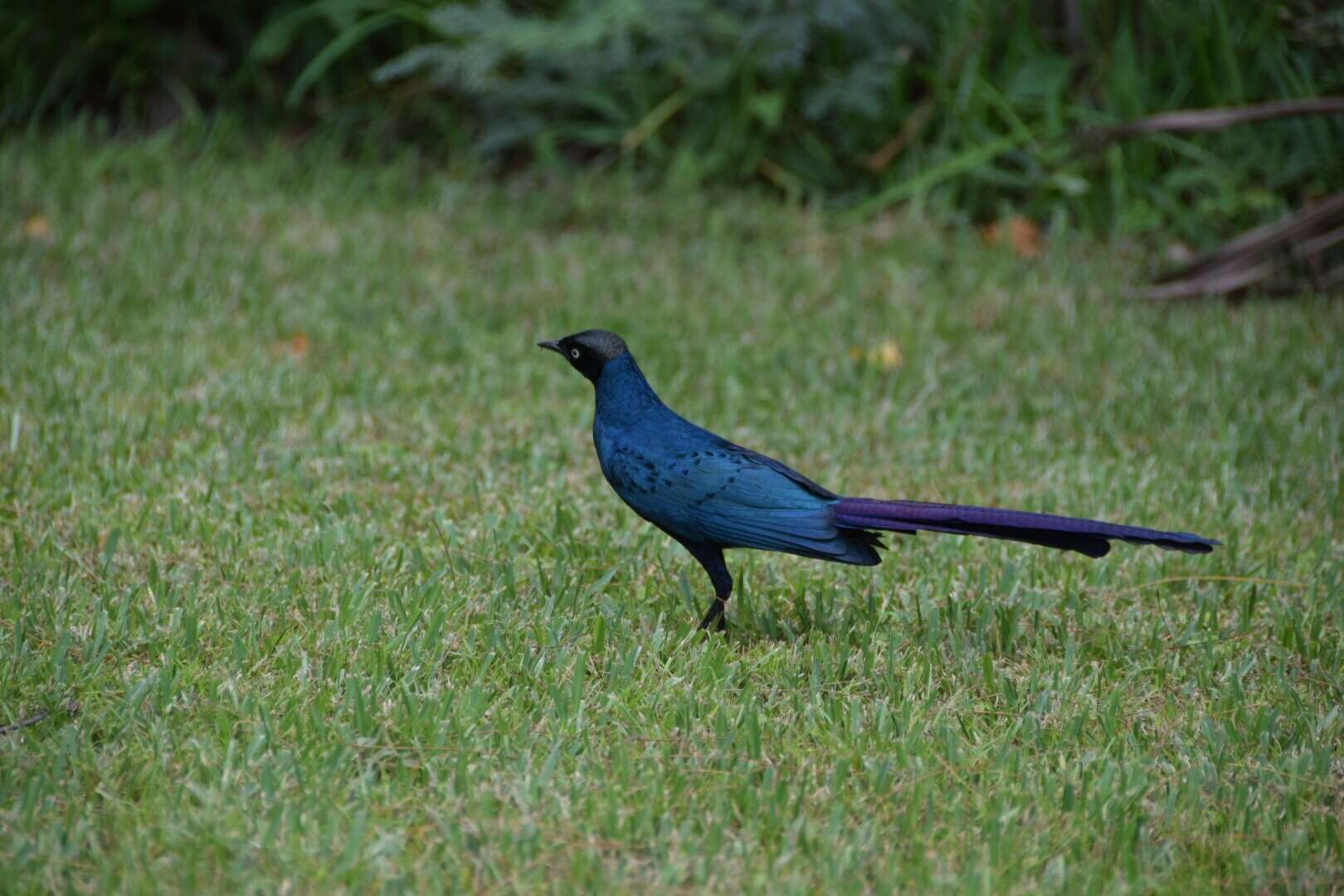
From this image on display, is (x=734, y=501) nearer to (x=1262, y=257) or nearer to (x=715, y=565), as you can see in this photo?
(x=715, y=565)

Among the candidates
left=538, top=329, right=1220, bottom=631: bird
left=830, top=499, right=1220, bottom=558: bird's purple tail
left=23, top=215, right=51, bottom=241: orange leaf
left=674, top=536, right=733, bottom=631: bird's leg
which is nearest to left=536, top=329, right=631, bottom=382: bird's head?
left=538, top=329, right=1220, bottom=631: bird

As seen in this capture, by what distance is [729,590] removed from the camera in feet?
11.9

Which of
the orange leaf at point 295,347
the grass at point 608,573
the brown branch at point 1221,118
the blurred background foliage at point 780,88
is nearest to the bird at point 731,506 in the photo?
the grass at point 608,573

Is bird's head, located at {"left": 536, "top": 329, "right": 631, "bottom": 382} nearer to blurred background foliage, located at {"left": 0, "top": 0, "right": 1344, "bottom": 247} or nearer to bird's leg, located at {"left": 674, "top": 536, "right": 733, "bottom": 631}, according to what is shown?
bird's leg, located at {"left": 674, "top": 536, "right": 733, "bottom": 631}

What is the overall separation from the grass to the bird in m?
0.29

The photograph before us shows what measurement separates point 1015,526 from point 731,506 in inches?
26.5

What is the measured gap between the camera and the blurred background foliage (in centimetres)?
761

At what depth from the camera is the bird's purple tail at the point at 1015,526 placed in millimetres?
3105

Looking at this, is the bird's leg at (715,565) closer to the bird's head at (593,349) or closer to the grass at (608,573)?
the grass at (608,573)

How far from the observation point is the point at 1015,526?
10.4 ft

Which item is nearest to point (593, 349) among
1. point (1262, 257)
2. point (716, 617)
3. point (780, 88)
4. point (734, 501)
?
point (734, 501)

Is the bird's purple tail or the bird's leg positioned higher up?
the bird's purple tail

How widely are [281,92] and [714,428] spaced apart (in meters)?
4.75

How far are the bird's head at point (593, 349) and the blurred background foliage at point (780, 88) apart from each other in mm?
4039
